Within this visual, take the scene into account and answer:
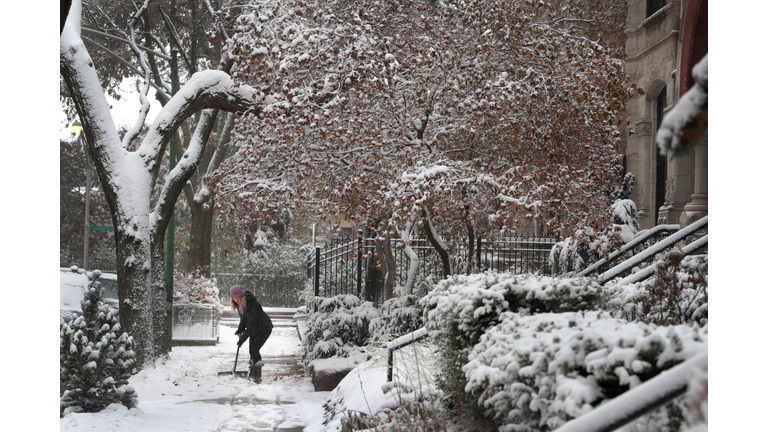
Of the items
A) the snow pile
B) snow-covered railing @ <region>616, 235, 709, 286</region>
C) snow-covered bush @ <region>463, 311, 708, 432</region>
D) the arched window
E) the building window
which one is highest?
the building window

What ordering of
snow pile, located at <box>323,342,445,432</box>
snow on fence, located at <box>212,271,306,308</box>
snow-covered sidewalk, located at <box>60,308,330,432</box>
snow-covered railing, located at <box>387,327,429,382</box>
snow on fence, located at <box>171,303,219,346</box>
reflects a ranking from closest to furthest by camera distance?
snow pile, located at <box>323,342,445,432</box>
snow-covered railing, located at <box>387,327,429,382</box>
snow-covered sidewalk, located at <box>60,308,330,432</box>
snow on fence, located at <box>171,303,219,346</box>
snow on fence, located at <box>212,271,306,308</box>

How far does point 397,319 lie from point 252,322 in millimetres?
2437

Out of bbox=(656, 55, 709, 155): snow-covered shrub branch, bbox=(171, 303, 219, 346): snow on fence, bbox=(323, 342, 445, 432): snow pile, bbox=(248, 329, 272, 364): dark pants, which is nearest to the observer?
bbox=(656, 55, 709, 155): snow-covered shrub branch

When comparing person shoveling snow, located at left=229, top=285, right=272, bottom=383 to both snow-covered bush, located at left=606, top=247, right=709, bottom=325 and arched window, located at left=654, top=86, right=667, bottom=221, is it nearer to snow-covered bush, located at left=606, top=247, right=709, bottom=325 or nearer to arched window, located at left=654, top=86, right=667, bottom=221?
snow-covered bush, located at left=606, top=247, right=709, bottom=325

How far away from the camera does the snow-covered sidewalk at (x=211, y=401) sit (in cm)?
628

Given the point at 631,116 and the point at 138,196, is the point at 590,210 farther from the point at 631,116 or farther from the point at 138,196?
the point at 138,196

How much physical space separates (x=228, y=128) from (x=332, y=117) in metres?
7.91

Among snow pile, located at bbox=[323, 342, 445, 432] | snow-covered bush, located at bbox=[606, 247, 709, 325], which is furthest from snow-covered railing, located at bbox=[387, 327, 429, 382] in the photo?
snow-covered bush, located at bbox=[606, 247, 709, 325]

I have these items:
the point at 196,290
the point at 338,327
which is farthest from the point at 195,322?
the point at 338,327

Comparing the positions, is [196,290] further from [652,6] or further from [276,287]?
[652,6]

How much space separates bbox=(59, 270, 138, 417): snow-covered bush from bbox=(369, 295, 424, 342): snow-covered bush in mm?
3304

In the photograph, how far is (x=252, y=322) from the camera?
9.60m

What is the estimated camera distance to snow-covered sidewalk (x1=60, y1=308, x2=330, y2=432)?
628 centimetres

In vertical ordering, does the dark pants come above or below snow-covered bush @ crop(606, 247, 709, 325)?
below
